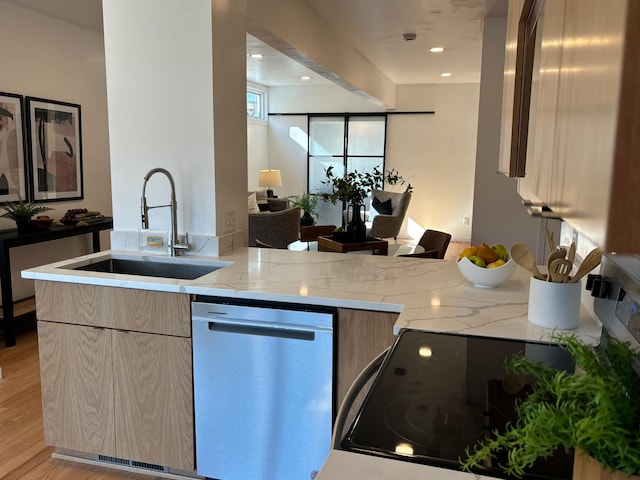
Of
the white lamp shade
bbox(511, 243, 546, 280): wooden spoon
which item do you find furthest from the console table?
the white lamp shade

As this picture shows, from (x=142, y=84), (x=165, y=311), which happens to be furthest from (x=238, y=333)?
(x=142, y=84)

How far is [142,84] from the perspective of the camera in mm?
2635

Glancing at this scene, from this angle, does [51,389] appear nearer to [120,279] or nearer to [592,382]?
[120,279]

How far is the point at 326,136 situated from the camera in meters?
9.34

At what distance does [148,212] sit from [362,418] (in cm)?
202

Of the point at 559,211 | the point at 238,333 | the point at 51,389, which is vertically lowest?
the point at 51,389

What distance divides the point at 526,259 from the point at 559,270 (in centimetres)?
11

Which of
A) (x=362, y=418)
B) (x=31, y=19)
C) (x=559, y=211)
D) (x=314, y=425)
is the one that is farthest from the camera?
(x=31, y=19)

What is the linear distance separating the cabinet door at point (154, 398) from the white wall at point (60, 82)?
2.71 meters

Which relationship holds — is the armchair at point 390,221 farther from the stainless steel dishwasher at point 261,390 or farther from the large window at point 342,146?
A: the stainless steel dishwasher at point 261,390

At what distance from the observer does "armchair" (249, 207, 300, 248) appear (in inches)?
229

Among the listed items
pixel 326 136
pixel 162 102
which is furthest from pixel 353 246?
pixel 326 136

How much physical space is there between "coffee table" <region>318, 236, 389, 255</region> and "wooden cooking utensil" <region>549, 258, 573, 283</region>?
2442 millimetres

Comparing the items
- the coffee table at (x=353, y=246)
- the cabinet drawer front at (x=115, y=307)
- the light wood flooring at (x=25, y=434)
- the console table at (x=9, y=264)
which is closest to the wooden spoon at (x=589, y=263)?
the cabinet drawer front at (x=115, y=307)
